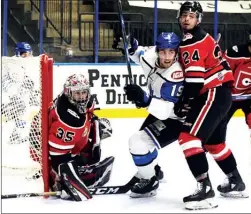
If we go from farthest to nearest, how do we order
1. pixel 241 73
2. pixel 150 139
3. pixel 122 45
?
1. pixel 241 73
2. pixel 122 45
3. pixel 150 139

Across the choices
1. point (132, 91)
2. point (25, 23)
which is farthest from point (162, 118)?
point (25, 23)

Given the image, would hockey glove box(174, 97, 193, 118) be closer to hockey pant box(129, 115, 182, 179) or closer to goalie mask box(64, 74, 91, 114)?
hockey pant box(129, 115, 182, 179)

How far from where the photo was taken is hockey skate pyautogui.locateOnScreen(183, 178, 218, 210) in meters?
2.44

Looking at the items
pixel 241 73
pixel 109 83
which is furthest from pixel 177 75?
pixel 109 83

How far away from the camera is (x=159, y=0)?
713cm

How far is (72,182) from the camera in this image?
2.58 metres

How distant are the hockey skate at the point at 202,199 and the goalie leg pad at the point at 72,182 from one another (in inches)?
16.7

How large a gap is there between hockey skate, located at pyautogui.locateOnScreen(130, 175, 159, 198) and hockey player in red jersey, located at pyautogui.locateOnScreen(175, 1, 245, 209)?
27cm

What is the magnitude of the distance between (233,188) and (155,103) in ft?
1.73

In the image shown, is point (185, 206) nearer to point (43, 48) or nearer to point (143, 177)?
point (143, 177)

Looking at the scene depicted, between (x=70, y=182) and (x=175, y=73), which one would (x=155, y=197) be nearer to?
(x=70, y=182)

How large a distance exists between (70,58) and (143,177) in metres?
3.28

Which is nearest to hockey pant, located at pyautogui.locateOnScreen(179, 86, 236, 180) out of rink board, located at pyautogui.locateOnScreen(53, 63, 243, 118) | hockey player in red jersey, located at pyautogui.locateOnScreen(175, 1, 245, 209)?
hockey player in red jersey, located at pyautogui.locateOnScreen(175, 1, 245, 209)

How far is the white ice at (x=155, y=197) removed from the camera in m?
2.46
